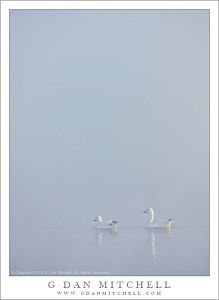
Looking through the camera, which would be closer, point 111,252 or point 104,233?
point 111,252

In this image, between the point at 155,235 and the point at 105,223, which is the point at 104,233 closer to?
the point at 105,223

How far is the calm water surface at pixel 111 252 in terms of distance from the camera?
6203mm

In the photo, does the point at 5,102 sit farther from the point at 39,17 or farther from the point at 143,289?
the point at 39,17

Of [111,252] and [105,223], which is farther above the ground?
[105,223]

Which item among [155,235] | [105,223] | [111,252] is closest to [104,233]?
[105,223]

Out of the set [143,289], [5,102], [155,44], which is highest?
[155,44]

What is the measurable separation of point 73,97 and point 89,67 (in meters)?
0.40

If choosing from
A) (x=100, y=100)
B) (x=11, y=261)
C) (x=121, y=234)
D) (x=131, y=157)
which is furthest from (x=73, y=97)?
(x=11, y=261)

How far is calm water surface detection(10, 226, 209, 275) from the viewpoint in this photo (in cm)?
620

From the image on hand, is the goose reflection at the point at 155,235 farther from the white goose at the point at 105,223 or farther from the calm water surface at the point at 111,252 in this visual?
the white goose at the point at 105,223

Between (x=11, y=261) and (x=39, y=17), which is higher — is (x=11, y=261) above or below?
below

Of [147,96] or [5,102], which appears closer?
[5,102]

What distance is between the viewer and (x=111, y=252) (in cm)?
664

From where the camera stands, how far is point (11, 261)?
21.1ft
